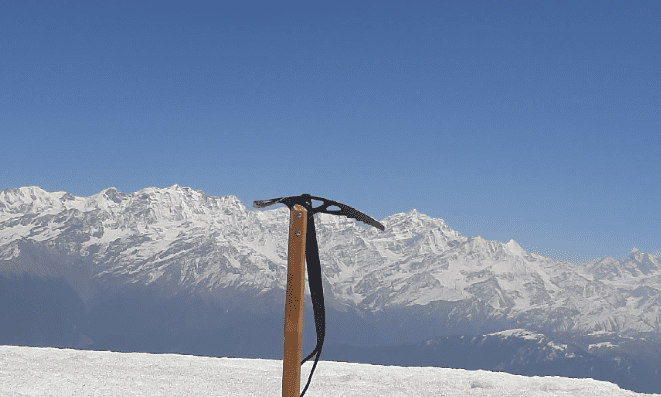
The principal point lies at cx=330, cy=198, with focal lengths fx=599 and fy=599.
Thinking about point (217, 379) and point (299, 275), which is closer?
point (299, 275)

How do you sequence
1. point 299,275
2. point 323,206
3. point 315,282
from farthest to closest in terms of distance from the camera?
point 323,206 < point 299,275 < point 315,282

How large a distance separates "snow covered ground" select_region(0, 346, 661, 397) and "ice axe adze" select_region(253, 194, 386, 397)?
460 inches

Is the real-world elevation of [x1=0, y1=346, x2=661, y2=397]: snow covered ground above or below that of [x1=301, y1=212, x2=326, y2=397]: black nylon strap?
below

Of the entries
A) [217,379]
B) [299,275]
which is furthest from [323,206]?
[217,379]

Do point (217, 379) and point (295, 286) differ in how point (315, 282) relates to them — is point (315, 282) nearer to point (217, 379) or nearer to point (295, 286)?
point (295, 286)

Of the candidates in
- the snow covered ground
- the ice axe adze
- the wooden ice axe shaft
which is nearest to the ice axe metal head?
the ice axe adze

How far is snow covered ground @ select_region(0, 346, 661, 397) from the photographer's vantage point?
1812 centimetres

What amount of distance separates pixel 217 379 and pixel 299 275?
1423 centimetres

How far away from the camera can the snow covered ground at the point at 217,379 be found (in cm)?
1812

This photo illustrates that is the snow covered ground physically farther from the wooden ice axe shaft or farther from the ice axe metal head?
the ice axe metal head

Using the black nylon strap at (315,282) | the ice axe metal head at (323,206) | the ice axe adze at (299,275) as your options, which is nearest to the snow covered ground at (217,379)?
the ice axe adze at (299,275)

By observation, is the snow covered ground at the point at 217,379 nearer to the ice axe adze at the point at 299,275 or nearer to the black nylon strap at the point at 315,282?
the ice axe adze at the point at 299,275

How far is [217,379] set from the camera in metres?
20.2

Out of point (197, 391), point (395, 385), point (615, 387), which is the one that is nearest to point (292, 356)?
point (197, 391)
